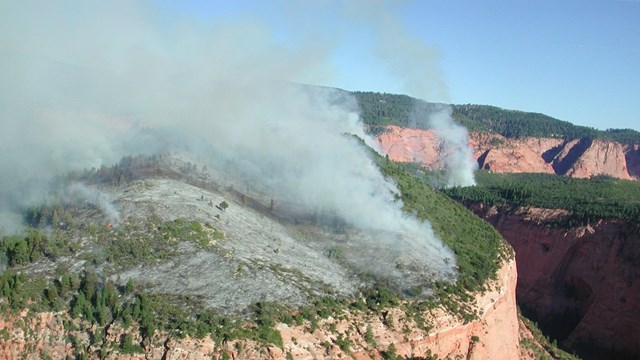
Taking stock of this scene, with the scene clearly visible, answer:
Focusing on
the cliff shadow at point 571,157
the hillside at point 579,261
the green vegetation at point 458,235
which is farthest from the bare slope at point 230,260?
the cliff shadow at point 571,157

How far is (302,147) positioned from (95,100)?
4590 centimetres

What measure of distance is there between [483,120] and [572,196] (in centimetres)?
8954

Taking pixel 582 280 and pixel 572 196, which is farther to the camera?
pixel 572 196

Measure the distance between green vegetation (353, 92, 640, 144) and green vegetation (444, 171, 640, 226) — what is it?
53.1m

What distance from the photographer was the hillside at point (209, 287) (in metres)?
33.8

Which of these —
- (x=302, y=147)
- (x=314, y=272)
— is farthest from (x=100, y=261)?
(x=302, y=147)

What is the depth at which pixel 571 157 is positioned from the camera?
6457 inches

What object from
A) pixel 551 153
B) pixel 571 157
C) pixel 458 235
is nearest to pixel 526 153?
pixel 551 153

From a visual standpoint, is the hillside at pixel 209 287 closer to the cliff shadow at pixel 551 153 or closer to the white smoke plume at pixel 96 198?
the white smoke plume at pixel 96 198

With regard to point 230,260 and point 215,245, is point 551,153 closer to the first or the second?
point 215,245

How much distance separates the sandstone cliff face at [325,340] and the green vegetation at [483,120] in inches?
4621

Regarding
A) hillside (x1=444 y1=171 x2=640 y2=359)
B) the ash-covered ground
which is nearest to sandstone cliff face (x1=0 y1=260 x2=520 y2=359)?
the ash-covered ground

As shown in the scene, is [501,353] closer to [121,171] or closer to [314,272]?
[314,272]

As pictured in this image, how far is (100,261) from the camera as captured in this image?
39.0 metres
